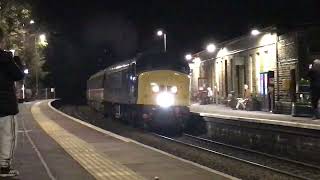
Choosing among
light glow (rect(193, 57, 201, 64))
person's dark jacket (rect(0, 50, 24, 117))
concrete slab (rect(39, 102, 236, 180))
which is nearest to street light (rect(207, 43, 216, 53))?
light glow (rect(193, 57, 201, 64))

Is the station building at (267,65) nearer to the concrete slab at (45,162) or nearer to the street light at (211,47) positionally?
the street light at (211,47)

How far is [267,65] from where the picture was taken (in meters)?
34.8

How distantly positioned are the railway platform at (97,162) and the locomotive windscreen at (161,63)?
904 cm

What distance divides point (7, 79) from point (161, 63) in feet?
62.5

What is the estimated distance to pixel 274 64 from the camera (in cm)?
3325

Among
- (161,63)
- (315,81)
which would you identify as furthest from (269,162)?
(161,63)

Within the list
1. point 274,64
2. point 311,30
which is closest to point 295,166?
point 311,30

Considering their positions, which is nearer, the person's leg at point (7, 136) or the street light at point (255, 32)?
the person's leg at point (7, 136)

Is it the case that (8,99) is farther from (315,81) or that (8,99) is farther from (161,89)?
(161,89)

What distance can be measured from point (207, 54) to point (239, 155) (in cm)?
3075

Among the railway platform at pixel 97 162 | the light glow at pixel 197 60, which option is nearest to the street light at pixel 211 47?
the light glow at pixel 197 60

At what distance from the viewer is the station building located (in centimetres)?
2978

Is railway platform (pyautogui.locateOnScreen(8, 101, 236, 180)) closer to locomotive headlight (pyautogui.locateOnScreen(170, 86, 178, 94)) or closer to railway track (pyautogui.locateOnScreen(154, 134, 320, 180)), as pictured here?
railway track (pyautogui.locateOnScreen(154, 134, 320, 180))

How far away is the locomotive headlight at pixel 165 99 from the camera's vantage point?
26375 millimetres
